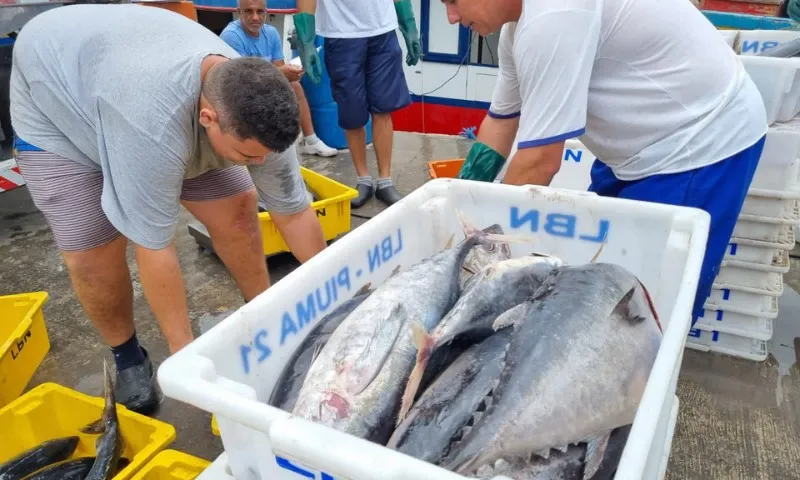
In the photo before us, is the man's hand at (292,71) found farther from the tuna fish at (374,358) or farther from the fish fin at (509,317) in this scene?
the fish fin at (509,317)

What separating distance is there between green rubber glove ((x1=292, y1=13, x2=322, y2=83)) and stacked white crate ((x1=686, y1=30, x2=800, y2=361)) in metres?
3.09

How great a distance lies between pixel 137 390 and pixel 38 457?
0.51 metres

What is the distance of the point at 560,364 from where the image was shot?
3.28 ft

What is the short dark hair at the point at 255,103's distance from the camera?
172 cm

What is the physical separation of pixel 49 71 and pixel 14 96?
271 mm

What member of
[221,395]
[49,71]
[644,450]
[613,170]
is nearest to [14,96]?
[49,71]

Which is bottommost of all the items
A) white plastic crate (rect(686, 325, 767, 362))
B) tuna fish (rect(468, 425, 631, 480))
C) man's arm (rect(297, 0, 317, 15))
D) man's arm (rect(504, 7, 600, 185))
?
white plastic crate (rect(686, 325, 767, 362))

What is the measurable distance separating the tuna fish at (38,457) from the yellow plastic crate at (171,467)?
0.51 metres

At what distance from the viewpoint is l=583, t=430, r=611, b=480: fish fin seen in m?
0.95

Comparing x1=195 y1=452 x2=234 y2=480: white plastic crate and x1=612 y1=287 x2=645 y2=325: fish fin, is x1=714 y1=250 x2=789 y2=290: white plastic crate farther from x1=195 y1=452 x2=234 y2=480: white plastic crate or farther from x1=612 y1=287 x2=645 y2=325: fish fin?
x1=195 y1=452 x2=234 y2=480: white plastic crate

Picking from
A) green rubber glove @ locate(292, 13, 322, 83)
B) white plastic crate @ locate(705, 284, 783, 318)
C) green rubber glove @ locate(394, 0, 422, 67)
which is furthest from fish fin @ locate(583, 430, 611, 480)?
green rubber glove @ locate(394, 0, 422, 67)

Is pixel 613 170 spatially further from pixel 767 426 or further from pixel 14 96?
pixel 14 96

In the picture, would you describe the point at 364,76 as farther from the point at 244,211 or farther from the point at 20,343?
the point at 20,343

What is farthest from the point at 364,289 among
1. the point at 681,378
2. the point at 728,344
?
the point at 728,344
